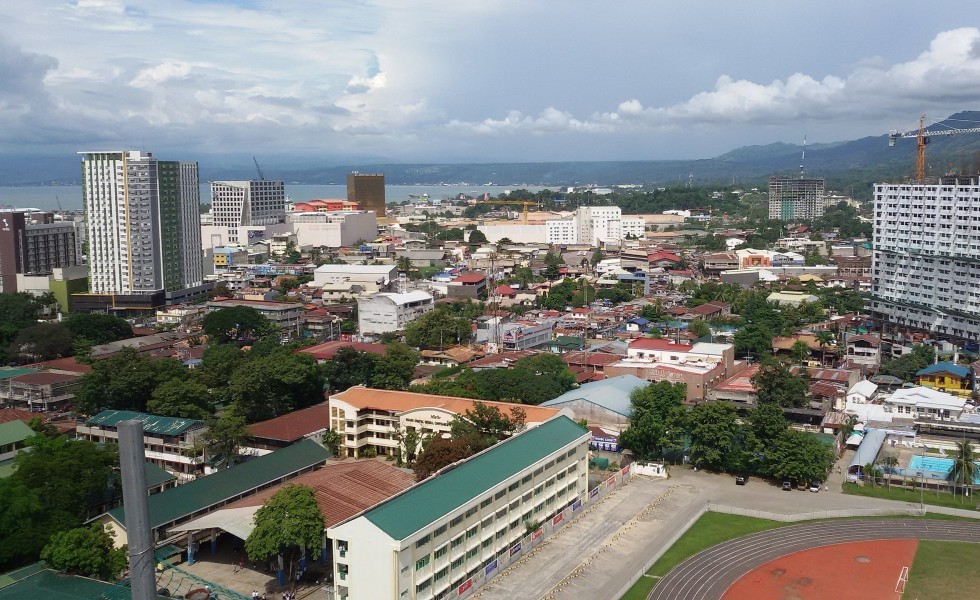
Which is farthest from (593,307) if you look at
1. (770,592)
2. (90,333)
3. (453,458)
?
(770,592)

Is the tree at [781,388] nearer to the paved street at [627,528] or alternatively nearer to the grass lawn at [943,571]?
the paved street at [627,528]

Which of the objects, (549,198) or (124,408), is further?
(549,198)

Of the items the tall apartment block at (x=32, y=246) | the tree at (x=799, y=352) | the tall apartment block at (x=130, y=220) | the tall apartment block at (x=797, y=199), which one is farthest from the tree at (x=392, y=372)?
the tall apartment block at (x=797, y=199)

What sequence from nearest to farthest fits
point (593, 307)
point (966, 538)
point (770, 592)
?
point (770, 592)
point (966, 538)
point (593, 307)

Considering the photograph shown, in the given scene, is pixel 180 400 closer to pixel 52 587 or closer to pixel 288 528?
pixel 288 528

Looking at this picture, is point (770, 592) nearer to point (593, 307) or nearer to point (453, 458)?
point (453, 458)

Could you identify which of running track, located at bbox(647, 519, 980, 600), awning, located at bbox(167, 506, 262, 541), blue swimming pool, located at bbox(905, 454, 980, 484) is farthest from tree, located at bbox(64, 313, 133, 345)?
blue swimming pool, located at bbox(905, 454, 980, 484)
